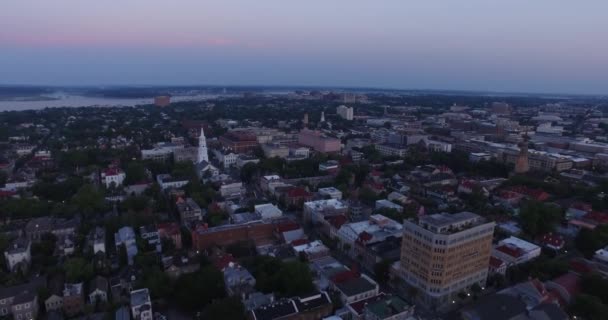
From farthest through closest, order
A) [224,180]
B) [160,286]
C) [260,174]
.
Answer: [260,174] < [224,180] < [160,286]

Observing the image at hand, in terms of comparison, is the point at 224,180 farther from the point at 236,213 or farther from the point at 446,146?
the point at 446,146

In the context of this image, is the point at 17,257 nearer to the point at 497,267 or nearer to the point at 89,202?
the point at 89,202

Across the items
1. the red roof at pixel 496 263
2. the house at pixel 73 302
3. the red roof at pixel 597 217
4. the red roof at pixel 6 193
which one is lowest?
the house at pixel 73 302

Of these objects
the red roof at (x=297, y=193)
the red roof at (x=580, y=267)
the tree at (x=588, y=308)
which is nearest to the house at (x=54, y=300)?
the red roof at (x=297, y=193)

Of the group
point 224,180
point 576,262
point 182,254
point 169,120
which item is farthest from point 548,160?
point 169,120

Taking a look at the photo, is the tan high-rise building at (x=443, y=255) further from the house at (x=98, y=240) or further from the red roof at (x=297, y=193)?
the house at (x=98, y=240)

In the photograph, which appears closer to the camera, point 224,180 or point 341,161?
point 224,180

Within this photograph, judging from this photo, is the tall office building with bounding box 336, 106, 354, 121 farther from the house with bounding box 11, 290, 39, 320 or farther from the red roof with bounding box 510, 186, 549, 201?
the house with bounding box 11, 290, 39, 320
